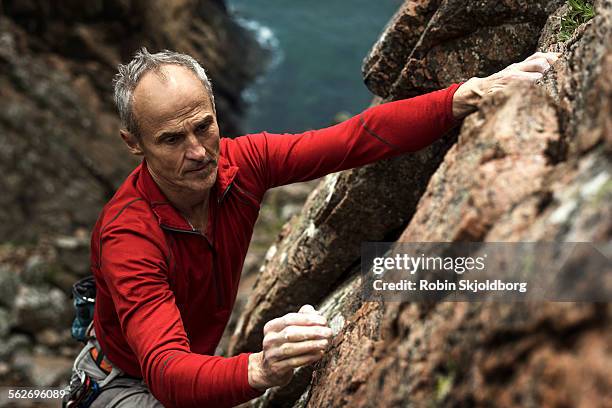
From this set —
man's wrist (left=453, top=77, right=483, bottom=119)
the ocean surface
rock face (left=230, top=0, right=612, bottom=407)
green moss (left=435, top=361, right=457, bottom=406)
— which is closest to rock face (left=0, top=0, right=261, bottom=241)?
the ocean surface

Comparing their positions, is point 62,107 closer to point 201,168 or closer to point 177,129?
point 201,168

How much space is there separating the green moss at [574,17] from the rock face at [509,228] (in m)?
0.12

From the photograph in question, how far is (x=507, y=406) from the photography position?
2.66 metres

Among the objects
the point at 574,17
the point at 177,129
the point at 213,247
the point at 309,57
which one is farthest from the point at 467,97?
the point at 309,57

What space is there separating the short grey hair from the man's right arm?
0.93m

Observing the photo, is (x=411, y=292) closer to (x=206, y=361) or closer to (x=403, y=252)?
(x=403, y=252)

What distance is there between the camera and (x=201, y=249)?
5191mm

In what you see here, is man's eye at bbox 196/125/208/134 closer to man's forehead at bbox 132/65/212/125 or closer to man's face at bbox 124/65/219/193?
man's face at bbox 124/65/219/193

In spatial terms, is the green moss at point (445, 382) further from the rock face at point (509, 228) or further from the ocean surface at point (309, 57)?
the ocean surface at point (309, 57)

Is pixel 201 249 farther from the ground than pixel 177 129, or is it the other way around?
pixel 177 129

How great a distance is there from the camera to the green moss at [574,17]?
16.0 ft

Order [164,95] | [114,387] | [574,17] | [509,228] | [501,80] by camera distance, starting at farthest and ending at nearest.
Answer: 1. [114,387]
2. [574,17]
3. [164,95]
4. [501,80]
5. [509,228]

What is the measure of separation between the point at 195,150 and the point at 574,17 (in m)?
3.25

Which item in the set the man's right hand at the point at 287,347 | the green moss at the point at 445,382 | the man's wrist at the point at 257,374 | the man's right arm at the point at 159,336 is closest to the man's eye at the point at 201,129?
→ the man's right arm at the point at 159,336
